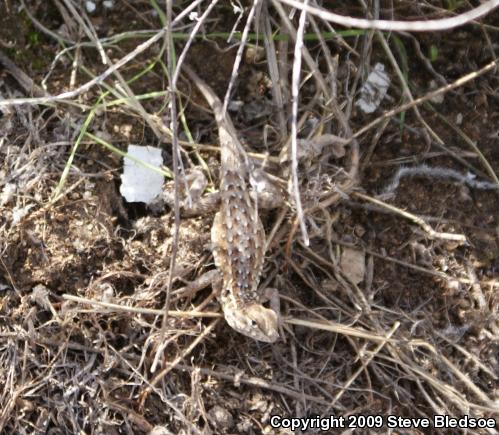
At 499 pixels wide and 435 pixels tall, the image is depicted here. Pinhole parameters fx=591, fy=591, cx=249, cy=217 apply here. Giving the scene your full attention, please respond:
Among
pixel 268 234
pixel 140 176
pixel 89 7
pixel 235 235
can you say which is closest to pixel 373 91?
pixel 268 234

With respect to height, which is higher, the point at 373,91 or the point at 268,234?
the point at 373,91

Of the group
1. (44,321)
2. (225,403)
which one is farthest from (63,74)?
(225,403)

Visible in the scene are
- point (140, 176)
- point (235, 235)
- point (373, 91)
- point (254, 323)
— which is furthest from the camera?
point (373, 91)

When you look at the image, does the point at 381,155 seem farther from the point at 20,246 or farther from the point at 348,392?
the point at 20,246

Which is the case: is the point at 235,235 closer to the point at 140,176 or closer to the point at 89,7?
the point at 140,176

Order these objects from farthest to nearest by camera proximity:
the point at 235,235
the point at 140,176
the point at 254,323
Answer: the point at 140,176 < the point at 235,235 < the point at 254,323

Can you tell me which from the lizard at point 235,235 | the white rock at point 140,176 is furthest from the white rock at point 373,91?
the white rock at point 140,176
